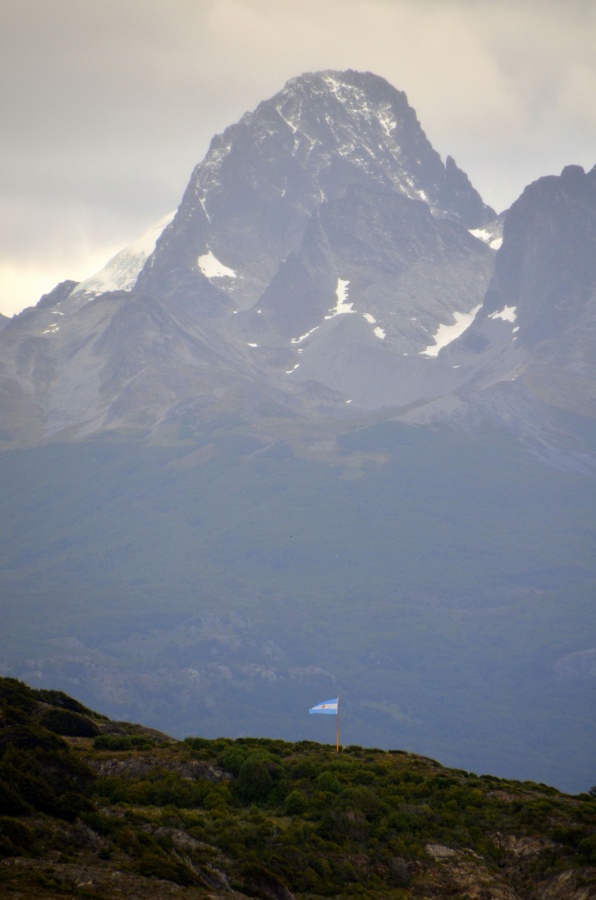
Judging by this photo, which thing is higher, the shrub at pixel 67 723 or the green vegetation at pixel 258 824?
the shrub at pixel 67 723

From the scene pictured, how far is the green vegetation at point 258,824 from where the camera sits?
40.5m

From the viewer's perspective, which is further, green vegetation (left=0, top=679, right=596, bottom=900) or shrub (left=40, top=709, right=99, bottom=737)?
shrub (left=40, top=709, right=99, bottom=737)

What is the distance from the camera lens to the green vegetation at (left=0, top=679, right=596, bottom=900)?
40500mm

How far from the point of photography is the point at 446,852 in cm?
4994

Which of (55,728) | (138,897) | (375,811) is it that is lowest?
(138,897)

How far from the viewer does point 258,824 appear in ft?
163

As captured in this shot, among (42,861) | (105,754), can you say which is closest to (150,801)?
(105,754)

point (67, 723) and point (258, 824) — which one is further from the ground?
point (67, 723)

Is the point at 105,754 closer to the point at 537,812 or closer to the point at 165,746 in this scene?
the point at 165,746

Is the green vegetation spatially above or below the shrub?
below

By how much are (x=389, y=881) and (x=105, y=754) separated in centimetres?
1681

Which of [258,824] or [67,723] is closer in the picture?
[258,824]

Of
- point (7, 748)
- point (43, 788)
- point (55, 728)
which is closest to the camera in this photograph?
point (43, 788)

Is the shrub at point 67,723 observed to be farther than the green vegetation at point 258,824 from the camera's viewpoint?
Yes
